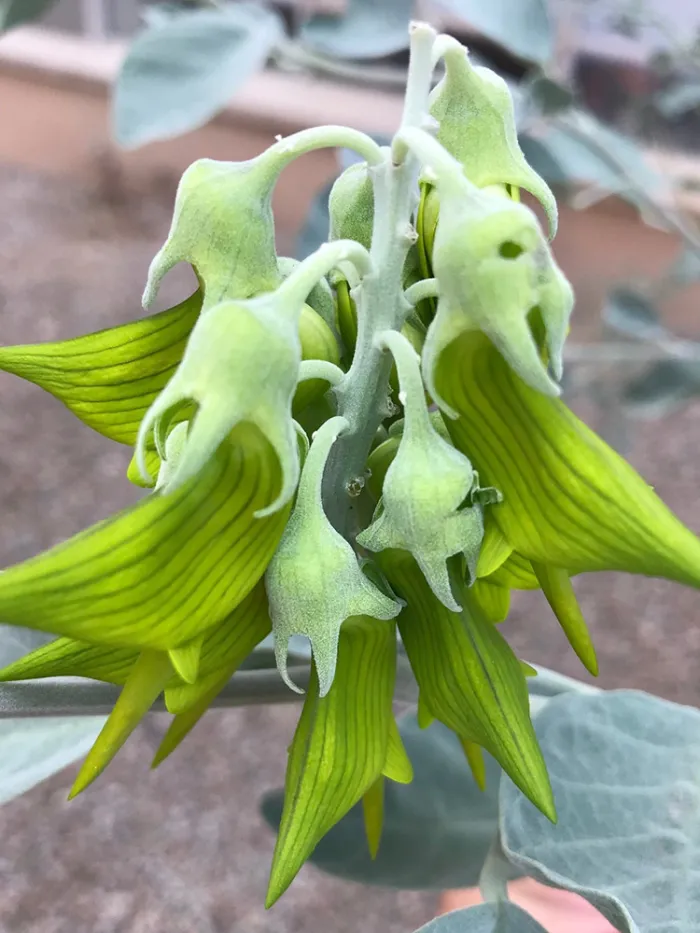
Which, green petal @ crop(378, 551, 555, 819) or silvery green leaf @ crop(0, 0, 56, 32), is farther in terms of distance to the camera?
silvery green leaf @ crop(0, 0, 56, 32)

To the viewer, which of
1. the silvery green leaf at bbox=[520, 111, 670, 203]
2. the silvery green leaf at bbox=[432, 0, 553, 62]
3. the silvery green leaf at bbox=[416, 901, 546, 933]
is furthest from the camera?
the silvery green leaf at bbox=[520, 111, 670, 203]

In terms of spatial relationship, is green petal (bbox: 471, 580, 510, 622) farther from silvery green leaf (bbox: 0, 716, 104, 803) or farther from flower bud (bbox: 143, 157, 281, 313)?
silvery green leaf (bbox: 0, 716, 104, 803)

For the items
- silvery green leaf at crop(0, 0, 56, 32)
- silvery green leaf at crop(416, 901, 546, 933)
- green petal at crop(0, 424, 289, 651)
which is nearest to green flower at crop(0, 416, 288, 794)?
green petal at crop(0, 424, 289, 651)

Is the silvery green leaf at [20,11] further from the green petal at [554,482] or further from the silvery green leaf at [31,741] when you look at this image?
the green petal at [554,482]

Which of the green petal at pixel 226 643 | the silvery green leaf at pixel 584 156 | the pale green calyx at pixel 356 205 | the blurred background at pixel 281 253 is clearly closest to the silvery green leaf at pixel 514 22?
the blurred background at pixel 281 253

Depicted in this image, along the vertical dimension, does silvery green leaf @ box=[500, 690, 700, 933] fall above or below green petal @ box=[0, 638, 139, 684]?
below

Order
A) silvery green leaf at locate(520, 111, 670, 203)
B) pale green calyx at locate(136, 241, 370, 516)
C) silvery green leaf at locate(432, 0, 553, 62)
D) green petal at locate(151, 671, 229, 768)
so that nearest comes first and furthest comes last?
pale green calyx at locate(136, 241, 370, 516) < green petal at locate(151, 671, 229, 768) < silvery green leaf at locate(432, 0, 553, 62) < silvery green leaf at locate(520, 111, 670, 203)

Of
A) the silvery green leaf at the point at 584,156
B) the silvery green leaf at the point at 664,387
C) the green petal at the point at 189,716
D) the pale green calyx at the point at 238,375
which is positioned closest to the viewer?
the pale green calyx at the point at 238,375

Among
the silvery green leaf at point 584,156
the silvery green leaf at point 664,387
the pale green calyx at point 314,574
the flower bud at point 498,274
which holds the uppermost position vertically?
the flower bud at point 498,274
